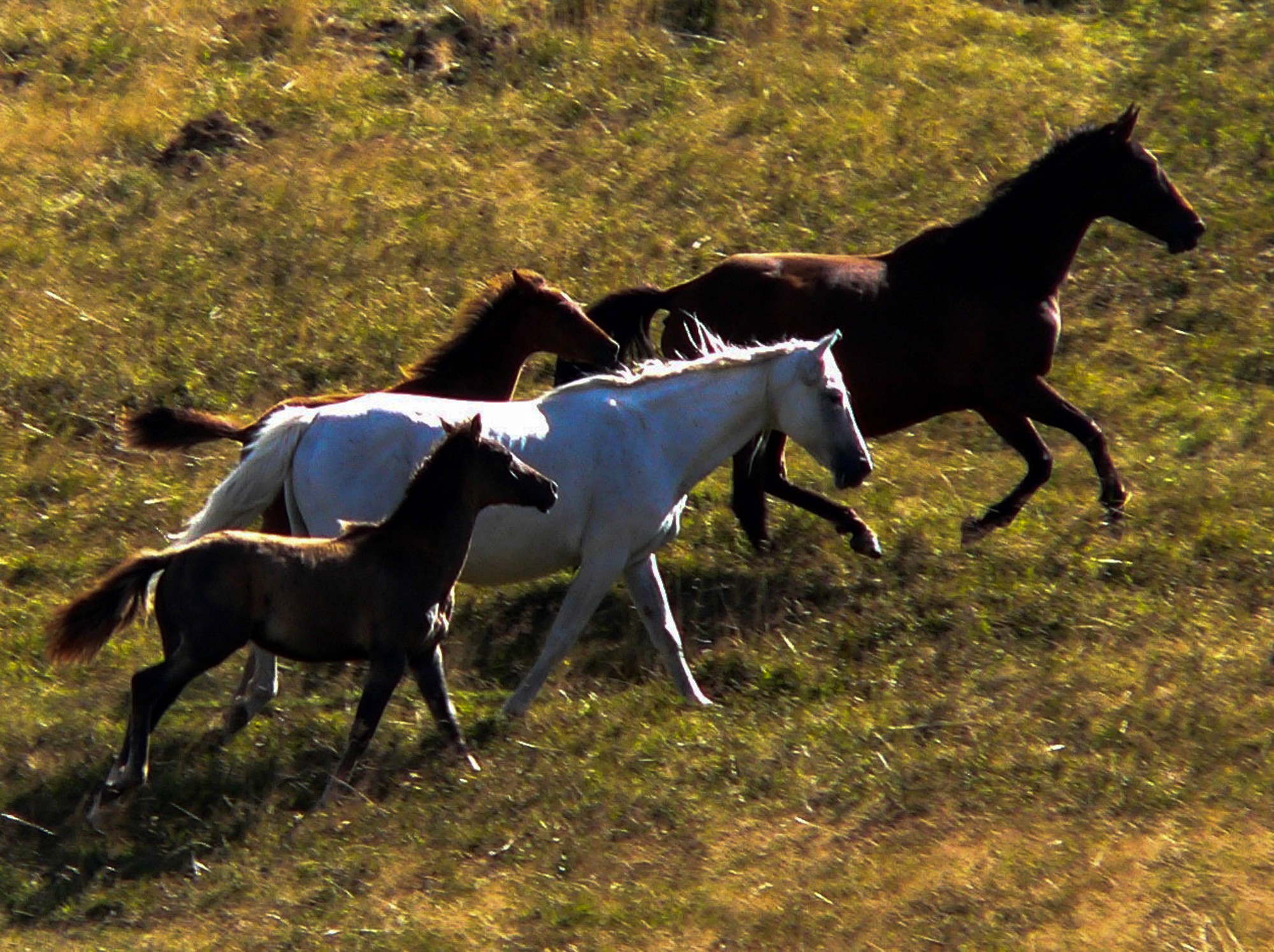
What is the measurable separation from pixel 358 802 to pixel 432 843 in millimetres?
413

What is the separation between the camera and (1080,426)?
414 inches

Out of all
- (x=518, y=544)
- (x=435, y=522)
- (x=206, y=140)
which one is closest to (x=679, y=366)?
(x=518, y=544)

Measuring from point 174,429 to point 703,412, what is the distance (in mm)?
2445

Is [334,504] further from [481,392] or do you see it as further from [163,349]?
[163,349]

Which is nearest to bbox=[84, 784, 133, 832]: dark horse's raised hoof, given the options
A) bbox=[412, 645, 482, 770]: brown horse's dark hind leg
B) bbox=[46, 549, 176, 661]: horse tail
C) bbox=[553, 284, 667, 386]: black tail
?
bbox=[46, 549, 176, 661]: horse tail

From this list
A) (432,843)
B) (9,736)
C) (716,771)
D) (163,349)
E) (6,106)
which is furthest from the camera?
(6,106)

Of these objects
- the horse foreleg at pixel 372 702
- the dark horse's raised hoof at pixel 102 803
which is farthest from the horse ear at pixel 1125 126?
the dark horse's raised hoof at pixel 102 803

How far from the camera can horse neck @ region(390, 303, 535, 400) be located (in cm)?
966

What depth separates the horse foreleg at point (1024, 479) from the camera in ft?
34.4

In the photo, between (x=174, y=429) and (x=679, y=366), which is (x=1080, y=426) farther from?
(x=174, y=429)

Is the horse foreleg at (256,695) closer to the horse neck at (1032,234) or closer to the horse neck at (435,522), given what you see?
the horse neck at (435,522)

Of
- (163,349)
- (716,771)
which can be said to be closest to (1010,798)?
(716,771)

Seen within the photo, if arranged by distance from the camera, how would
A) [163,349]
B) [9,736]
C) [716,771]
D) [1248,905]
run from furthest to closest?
[163,349] → [9,736] → [716,771] → [1248,905]

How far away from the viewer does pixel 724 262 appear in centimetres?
1055
